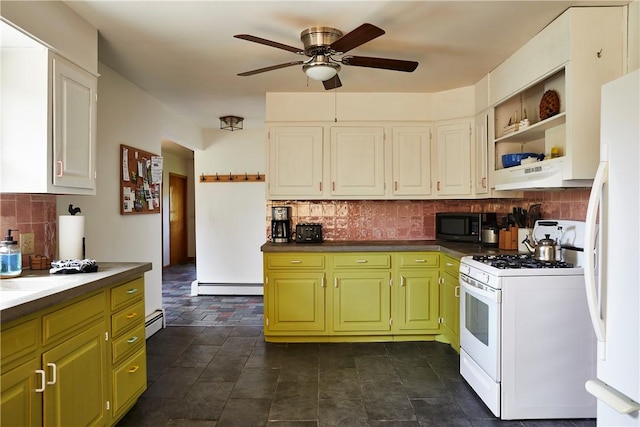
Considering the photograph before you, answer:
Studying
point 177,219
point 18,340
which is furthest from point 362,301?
point 177,219

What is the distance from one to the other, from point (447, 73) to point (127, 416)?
3.50 m

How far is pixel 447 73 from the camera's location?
3.41 metres

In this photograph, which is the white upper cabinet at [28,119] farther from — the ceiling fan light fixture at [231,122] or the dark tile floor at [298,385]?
the ceiling fan light fixture at [231,122]

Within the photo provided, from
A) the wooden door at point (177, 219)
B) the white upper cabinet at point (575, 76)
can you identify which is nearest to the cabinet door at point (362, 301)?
the white upper cabinet at point (575, 76)

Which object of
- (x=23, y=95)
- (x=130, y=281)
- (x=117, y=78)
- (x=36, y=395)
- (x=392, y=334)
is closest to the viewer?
(x=36, y=395)

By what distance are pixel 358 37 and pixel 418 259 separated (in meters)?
2.18

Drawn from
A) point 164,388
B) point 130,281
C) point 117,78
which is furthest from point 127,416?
point 117,78

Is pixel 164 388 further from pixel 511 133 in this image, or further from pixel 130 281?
pixel 511 133

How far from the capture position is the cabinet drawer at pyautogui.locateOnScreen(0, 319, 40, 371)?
1.39 meters

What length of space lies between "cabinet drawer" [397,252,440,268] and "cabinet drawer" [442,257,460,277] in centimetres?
9

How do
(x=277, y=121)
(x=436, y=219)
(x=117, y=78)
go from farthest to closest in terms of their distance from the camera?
(x=436, y=219) → (x=277, y=121) → (x=117, y=78)

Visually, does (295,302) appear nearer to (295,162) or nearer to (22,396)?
(295,162)

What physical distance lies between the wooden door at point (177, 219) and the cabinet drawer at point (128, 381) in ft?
20.0

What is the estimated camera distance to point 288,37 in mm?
2684
